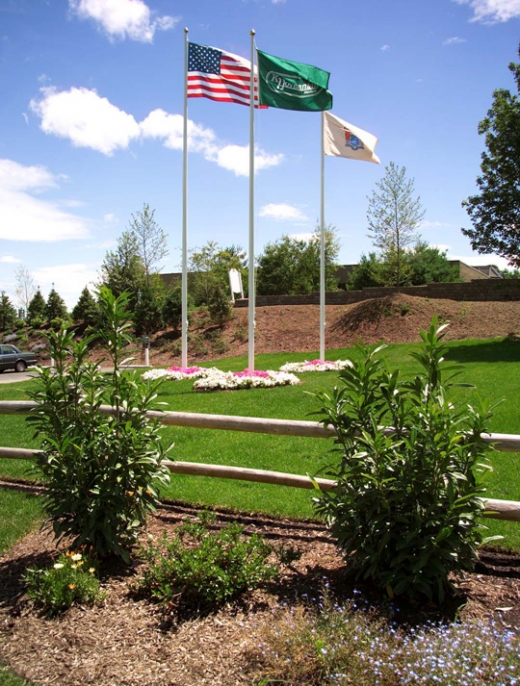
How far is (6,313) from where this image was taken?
45.6 metres

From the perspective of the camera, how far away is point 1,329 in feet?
146

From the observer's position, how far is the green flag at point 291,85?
12852 mm

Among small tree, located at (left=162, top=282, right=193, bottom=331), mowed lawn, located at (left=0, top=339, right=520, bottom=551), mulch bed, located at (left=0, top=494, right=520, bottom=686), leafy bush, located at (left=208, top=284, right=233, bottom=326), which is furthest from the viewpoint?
small tree, located at (left=162, top=282, right=193, bottom=331)

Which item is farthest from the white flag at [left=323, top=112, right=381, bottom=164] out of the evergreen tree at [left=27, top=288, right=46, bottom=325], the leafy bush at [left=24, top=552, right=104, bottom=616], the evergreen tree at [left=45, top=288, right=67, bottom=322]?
the evergreen tree at [left=27, top=288, right=46, bottom=325]

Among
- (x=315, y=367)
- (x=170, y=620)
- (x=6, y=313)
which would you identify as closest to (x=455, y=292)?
(x=315, y=367)

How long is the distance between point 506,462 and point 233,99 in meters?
10.9

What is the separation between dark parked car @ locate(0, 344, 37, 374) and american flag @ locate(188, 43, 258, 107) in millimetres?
17613

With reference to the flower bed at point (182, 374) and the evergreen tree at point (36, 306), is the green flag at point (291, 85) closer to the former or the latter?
the flower bed at point (182, 374)

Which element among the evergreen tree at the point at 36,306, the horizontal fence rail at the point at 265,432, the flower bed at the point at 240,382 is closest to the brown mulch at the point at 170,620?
the horizontal fence rail at the point at 265,432

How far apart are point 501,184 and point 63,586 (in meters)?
20.3

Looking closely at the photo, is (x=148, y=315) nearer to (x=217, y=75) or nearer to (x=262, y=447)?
(x=217, y=75)

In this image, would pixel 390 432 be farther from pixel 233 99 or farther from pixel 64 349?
pixel 233 99

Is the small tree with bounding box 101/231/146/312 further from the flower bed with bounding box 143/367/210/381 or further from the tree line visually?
the flower bed with bounding box 143/367/210/381

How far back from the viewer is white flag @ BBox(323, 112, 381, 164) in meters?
15.3
